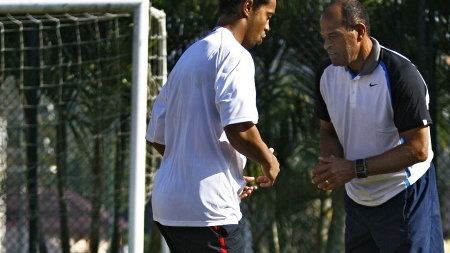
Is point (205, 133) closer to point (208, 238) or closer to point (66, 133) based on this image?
point (208, 238)

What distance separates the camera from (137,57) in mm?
5840

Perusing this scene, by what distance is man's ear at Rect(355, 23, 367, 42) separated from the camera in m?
4.16

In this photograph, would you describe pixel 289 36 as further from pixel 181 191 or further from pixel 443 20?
pixel 181 191

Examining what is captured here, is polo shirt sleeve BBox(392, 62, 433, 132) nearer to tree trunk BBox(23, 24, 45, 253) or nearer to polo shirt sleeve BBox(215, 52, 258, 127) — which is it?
polo shirt sleeve BBox(215, 52, 258, 127)

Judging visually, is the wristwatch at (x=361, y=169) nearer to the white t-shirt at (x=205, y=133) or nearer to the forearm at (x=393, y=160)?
the forearm at (x=393, y=160)

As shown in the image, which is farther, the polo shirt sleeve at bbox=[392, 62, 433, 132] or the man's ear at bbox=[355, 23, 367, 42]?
the man's ear at bbox=[355, 23, 367, 42]

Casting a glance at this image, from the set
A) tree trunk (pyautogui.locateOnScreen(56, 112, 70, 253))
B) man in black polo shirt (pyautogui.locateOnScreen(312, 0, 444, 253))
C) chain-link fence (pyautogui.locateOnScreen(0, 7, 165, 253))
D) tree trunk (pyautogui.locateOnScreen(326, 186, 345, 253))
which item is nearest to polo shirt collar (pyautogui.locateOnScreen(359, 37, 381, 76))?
man in black polo shirt (pyautogui.locateOnScreen(312, 0, 444, 253))

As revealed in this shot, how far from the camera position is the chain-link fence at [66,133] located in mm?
6965

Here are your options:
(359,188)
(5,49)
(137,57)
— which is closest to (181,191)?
(359,188)

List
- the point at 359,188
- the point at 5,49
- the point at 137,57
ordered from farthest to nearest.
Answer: the point at 5,49, the point at 137,57, the point at 359,188

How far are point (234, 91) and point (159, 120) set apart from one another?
1.77 feet

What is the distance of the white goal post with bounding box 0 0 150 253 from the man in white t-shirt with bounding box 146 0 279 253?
1.93 metres

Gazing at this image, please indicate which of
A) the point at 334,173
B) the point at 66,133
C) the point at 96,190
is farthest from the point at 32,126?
the point at 334,173

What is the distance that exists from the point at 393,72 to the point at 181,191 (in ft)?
3.53
